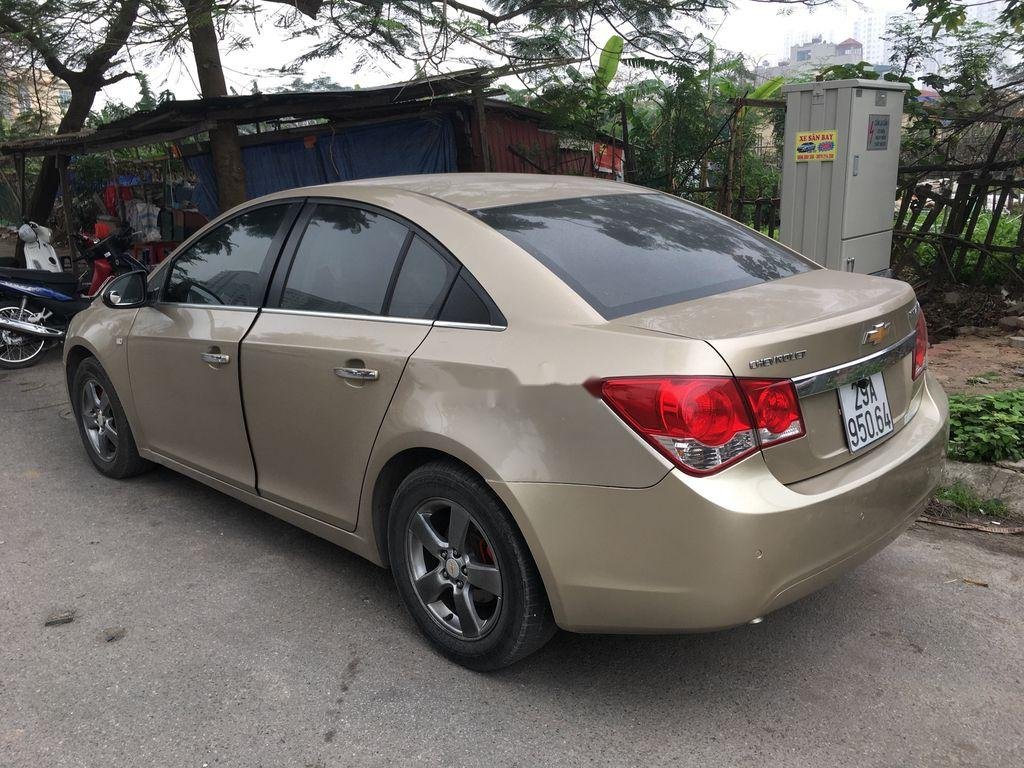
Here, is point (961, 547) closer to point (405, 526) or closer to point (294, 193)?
point (405, 526)

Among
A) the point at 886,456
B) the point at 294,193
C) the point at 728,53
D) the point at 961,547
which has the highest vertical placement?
the point at 728,53

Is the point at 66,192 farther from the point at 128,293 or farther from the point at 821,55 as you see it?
the point at 821,55

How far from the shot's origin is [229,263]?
386cm

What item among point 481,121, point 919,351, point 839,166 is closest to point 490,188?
point 919,351

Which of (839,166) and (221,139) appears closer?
(839,166)

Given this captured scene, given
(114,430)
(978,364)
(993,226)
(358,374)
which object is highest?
(358,374)

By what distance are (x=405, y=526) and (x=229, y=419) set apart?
1180 mm

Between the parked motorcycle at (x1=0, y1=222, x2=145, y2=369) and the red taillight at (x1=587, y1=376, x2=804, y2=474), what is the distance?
6.81 meters

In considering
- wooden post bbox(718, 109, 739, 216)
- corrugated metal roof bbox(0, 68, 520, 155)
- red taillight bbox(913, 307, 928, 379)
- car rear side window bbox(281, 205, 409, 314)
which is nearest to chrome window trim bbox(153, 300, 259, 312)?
car rear side window bbox(281, 205, 409, 314)

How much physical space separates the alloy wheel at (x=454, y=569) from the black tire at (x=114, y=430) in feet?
7.71

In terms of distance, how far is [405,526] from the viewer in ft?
9.75

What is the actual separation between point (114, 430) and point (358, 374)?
7.80ft

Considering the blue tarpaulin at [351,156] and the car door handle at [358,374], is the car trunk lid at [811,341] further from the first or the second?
the blue tarpaulin at [351,156]

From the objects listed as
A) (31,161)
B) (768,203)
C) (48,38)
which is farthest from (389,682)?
(31,161)
